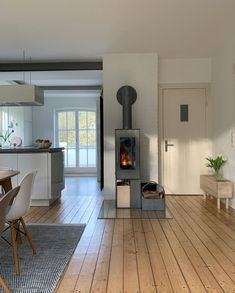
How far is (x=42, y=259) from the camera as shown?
9.95 ft

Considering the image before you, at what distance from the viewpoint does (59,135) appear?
11.3 m

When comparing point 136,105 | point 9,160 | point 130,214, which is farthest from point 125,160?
point 9,160

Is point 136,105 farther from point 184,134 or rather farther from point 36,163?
point 36,163

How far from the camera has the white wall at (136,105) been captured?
6.15m

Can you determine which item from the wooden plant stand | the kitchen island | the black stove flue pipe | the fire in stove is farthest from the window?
the wooden plant stand

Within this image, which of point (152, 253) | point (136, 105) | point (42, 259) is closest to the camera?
point (42, 259)

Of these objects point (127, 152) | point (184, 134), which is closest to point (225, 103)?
point (184, 134)

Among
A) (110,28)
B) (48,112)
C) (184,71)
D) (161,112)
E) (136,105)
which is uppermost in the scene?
(110,28)

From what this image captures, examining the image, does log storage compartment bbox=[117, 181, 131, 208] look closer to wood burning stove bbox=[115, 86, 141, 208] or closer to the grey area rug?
wood burning stove bbox=[115, 86, 141, 208]

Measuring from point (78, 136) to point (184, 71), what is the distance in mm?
5575

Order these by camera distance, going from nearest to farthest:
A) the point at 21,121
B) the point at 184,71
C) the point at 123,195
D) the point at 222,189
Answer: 1. the point at 222,189
2. the point at 123,195
3. the point at 184,71
4. the point at 21,121

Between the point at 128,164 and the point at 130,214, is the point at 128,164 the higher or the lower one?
the higher one

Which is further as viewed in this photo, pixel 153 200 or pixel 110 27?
pixel 153 200

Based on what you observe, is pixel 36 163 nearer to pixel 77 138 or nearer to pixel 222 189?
pixel 222 189
